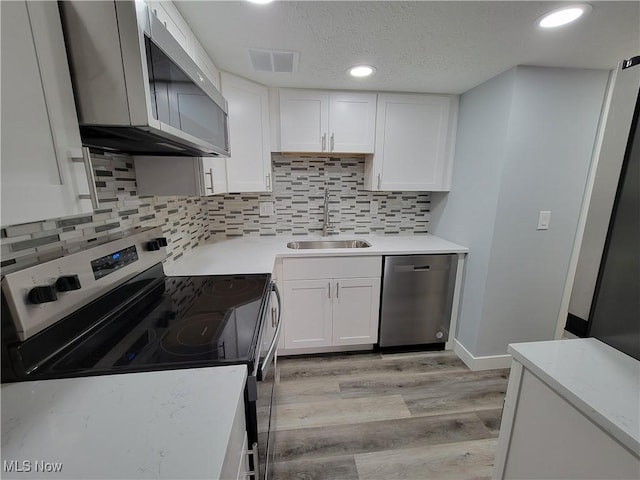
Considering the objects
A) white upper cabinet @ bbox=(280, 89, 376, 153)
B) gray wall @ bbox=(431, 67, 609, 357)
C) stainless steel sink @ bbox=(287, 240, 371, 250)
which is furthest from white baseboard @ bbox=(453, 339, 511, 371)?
white upper cabinet @ bbox=(280, 89, 376, 153)

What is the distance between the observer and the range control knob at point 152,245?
1186mm

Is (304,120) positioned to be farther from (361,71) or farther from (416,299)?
(416,299)

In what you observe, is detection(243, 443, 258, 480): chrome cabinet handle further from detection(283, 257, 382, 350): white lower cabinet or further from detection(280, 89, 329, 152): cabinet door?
detection(280, 89, 329, 152): cabinet door

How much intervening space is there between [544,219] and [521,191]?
0.91 feet

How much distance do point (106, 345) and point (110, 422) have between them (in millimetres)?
358

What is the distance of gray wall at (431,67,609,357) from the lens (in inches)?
64.4

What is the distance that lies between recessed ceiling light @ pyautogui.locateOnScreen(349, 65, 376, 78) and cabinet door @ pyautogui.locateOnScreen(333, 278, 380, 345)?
1.45 meters

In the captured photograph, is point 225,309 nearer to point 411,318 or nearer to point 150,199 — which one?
point 150,199

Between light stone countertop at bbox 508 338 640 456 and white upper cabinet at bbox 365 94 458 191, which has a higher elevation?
white upper cabinet at bbox 365 94 458 191

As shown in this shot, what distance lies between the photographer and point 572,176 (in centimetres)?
173

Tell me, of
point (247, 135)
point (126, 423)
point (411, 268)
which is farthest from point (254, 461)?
point (247, 135)

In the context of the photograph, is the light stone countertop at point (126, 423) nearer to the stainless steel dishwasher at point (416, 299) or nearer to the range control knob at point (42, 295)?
the range control knob at point (42, 295)

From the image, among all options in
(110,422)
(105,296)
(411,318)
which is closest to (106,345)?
(105,296)
